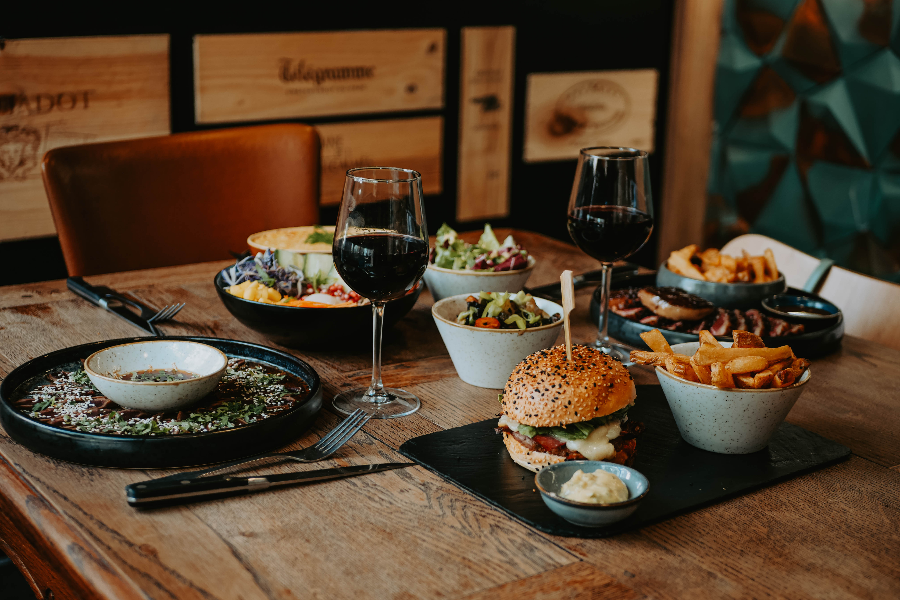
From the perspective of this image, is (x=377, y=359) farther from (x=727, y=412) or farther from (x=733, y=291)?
(x=733, y=291)

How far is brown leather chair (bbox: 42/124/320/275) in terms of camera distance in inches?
83.0

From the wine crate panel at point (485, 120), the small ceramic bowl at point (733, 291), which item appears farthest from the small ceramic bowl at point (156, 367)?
the wine crate panel at point (485, 120)

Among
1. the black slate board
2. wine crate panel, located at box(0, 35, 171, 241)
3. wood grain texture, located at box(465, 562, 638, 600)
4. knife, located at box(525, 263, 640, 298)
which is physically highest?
wine crate panel, located at box(0, 35, 171, 241)

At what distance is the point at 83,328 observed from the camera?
153 centimetres

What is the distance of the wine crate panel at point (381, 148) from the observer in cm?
352

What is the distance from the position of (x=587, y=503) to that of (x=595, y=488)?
3 centimetres

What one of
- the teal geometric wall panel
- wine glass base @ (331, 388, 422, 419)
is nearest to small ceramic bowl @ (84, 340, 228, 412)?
wine glass base @ (331, 388, 422, 419)

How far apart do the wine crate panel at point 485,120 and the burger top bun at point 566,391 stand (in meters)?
2.86

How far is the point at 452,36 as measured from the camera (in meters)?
3.70

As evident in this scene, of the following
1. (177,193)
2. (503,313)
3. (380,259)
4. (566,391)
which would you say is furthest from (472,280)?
(177,193)

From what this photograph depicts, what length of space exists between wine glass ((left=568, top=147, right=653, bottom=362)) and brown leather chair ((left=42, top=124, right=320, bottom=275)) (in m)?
1.20

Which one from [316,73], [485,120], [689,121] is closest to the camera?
[316,73]

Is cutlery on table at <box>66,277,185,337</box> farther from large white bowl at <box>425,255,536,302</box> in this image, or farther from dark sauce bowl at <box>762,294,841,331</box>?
dark sauce bowl at <box>762,294,841,331</box>

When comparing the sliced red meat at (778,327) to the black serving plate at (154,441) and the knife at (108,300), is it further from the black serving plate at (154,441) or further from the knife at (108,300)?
the knife at (108,300)
